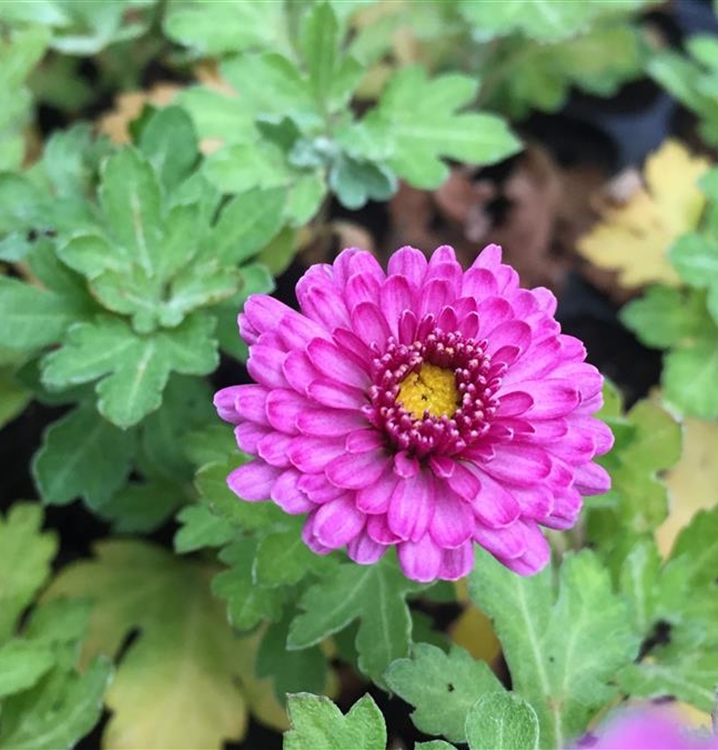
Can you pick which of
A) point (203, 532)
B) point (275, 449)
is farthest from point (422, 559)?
point (203, 532)

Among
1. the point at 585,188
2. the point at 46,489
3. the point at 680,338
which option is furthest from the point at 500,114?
the point at 46,489

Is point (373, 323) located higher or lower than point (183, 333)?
higher

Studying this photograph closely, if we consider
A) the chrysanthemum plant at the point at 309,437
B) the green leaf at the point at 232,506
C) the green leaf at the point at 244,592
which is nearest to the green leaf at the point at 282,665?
the chrysanthemum plant at the point at 309,437

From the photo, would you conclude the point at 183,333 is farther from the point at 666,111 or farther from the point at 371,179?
the point at 666,111

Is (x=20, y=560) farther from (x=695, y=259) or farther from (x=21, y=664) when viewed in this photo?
(x=695, y=259)

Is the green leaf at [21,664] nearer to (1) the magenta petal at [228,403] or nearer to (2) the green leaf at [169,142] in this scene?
(1) the magenta petal at [228,403]

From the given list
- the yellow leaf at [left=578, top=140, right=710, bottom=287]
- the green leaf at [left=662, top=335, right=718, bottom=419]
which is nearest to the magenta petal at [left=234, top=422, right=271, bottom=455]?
the green leaf at [left=662, top=335, right=718, bottom=419]

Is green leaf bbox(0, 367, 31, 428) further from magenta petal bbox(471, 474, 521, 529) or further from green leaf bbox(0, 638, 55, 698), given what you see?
magenta petal bbox(471, 474, 521, 529)
